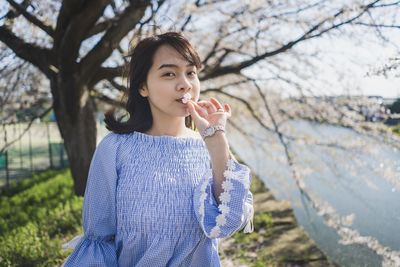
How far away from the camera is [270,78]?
20.1ft

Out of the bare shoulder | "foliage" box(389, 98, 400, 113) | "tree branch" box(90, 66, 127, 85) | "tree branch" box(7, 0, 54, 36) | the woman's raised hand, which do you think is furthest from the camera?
"tree branch" box(90, 66, 127, 85)

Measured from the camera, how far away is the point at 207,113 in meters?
1.58

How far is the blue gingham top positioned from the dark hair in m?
0.13

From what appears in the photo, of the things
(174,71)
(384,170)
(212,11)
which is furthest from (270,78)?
(174,71)

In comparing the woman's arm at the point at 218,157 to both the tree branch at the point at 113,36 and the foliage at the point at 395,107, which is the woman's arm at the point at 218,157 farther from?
the foliage at the point at 395,107

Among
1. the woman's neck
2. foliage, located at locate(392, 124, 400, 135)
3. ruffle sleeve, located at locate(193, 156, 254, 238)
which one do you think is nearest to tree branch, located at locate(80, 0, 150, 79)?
the woman's neck

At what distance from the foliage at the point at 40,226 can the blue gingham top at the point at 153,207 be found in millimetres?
2442

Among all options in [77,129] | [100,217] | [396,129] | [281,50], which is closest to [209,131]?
[100,217]

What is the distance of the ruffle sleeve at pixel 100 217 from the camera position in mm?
1539

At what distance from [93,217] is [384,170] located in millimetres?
4049

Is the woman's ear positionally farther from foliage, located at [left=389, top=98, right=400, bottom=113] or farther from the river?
foliage, located at [left=389, top=98, right=400, bottom=113]

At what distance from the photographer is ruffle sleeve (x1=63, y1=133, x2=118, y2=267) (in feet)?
5.05

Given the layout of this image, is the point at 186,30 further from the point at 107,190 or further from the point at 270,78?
the point at 107,190

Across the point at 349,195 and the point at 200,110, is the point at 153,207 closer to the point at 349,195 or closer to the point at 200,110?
the point at 200,110
